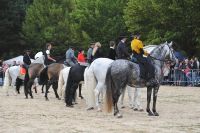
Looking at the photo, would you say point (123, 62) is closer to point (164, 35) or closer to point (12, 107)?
point (12, 107)

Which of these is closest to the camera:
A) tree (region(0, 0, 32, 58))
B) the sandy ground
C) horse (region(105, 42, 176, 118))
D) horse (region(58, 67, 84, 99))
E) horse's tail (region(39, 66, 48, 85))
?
A: the sandy ground

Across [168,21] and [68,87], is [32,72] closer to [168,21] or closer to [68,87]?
[68,87]

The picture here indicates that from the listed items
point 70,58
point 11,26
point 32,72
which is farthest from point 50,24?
point 70,58

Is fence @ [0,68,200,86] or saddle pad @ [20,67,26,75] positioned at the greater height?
saddle pad @ [20,67,26,75]

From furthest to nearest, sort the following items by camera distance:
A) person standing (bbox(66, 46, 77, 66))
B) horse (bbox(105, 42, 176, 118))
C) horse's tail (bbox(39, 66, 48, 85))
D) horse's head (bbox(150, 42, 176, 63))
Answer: horse's tail (bbox(39, 66, 48, 85))
person standing (bbox(66, 46, 77, 66))
horse's head (bbox(150, 42, 176, 63))
horse (bbox(105, 42, 176, 118))

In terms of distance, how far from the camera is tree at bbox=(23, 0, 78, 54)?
Result: 6638 cm

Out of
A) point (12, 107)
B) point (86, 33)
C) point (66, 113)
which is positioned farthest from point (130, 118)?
point (86, 33)

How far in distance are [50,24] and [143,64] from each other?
171ft

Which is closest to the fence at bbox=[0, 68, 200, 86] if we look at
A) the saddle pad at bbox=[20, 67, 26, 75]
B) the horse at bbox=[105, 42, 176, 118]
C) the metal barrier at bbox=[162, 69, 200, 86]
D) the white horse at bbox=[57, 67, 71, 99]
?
the metal barrier at bbox=[162, 69, 200, 86]

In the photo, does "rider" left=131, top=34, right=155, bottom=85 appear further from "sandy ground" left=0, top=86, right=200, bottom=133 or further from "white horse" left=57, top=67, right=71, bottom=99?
"white horse" left=57, top=67, right=71, bottom=99

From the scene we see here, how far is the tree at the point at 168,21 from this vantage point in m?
46.9

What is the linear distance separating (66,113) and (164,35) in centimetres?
3180

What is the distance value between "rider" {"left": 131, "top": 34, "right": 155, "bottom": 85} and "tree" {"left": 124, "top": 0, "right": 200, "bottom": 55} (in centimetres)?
2822

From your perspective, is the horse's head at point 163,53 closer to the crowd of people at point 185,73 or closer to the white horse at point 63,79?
the white horse at point 63,79
